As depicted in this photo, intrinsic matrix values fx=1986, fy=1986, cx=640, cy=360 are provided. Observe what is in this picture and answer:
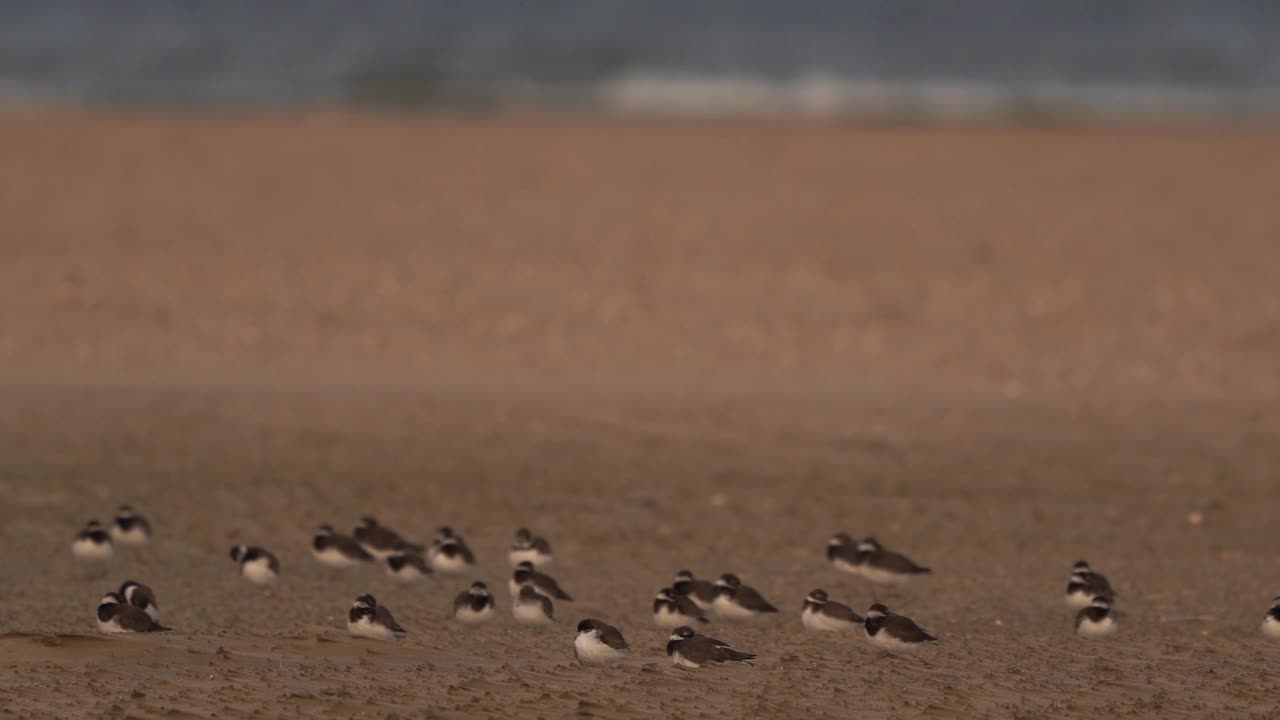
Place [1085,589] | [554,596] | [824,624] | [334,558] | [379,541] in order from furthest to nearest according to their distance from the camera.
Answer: [379,541], [334,558], [554,596], [1085,589], [824,624]

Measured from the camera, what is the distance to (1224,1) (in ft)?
148

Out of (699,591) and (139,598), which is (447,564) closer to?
(699,591)

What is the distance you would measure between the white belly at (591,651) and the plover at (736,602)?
125 cm

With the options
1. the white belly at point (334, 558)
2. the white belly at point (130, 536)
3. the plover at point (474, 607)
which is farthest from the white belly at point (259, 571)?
the plover at point (474, 607)

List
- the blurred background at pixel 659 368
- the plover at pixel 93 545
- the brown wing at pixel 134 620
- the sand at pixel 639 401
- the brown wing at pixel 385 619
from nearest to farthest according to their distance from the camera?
the sand at pixel 639 401 → the brown wing at pixel 134 620 → the brown wing at pixel 385 619 → the blurred background at pixel 659 368 → the plover at pixel 93 545

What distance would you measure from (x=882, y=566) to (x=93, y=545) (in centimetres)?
436

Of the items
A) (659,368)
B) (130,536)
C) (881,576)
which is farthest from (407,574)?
(659,368)

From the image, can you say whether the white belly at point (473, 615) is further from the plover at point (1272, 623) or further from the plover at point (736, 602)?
the plover at point (1272, 623)

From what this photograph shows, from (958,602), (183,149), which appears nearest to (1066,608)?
(958,602)

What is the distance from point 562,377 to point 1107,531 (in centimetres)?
574

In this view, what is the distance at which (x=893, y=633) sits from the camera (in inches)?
361

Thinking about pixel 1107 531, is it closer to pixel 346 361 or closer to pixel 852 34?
pixel 346 361

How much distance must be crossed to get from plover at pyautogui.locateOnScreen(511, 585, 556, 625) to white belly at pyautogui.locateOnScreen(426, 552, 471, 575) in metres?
1.35

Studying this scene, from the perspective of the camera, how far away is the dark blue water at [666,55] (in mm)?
34656
